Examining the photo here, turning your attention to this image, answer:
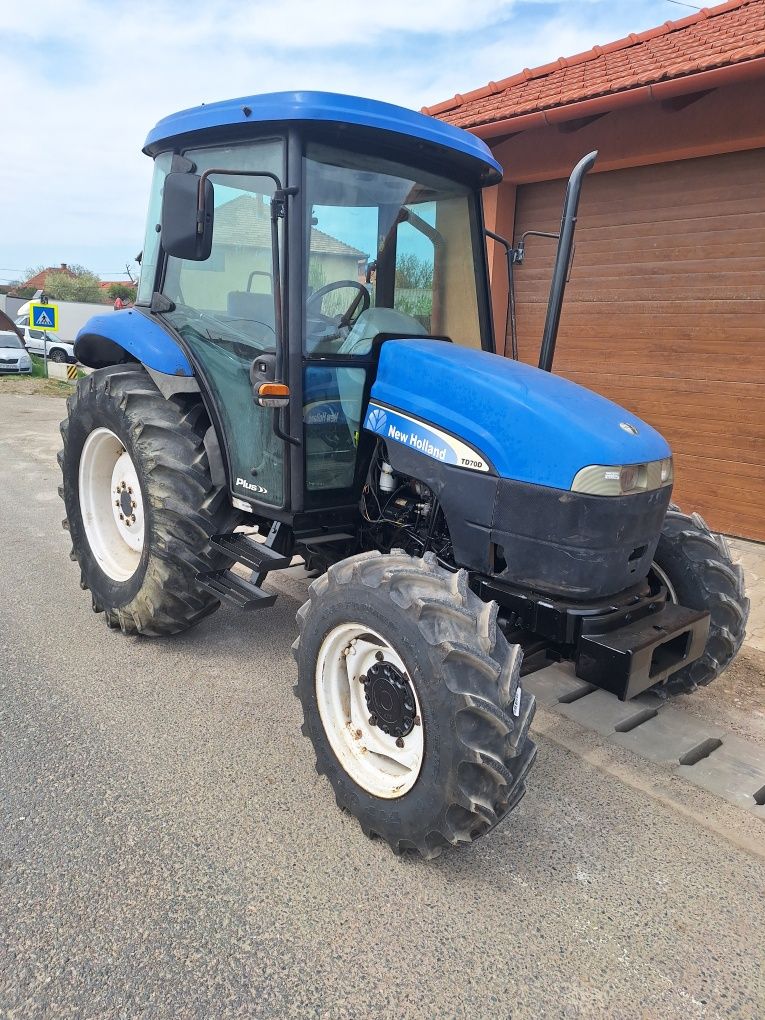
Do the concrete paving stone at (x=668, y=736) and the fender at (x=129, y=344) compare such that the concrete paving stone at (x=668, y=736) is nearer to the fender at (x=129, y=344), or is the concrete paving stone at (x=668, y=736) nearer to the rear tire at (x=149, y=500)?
the rear tire at (x=149, y=500)

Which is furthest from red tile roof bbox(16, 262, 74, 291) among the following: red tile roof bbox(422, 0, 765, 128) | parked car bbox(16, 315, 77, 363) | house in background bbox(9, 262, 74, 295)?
red tile roof bbox(422, 0, 765, 128)

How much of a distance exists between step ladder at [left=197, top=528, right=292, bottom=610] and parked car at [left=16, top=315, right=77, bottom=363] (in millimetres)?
14335

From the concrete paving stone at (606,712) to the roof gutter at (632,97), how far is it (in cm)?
426

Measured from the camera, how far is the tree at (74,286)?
45.2 meters

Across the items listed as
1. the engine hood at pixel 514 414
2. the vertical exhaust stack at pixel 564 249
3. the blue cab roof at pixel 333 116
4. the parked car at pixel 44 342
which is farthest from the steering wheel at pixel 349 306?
the parked car at pixel 44 342

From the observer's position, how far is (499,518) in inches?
101

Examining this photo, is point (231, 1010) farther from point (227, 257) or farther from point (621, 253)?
point (621, 253)

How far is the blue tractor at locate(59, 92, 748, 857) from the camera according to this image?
2.28 meters

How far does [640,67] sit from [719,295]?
6.07 ft

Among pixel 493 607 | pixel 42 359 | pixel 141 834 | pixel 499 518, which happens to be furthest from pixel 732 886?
pixel 42 359

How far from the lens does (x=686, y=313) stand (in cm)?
595

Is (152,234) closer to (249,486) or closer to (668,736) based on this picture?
(249,486)

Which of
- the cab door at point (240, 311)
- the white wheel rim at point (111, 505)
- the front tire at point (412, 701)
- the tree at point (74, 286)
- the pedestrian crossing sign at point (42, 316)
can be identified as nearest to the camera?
the front tire at point (412, 701)

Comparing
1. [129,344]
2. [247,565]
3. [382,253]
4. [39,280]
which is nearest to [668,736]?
[247,565]
